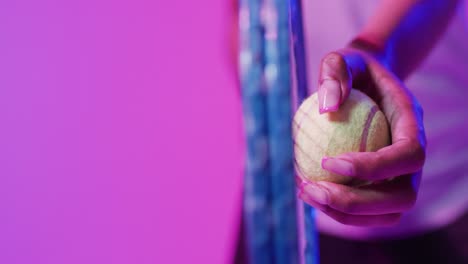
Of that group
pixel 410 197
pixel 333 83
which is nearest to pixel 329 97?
pixel 333 83

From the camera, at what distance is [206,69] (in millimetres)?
642

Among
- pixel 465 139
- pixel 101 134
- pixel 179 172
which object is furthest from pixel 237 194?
pixel 465 139

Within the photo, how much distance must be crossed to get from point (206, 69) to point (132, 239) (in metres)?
0.24

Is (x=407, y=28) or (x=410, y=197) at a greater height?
(x=407, y=28)

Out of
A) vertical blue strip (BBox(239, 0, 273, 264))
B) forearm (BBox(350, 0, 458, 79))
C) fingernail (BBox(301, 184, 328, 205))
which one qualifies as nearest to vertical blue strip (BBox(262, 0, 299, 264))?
vertical blue strip (BBox(239, 0, 273, 264))

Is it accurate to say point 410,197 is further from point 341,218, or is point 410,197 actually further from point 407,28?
point 407,28

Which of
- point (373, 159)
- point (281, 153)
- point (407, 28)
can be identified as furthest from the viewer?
point (407, 28)

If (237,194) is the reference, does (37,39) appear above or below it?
above

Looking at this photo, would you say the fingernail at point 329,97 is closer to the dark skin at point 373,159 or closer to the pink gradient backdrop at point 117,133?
the dark skin at point 373,159

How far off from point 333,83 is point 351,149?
0.15ft

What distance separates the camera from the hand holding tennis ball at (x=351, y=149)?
1.08ft

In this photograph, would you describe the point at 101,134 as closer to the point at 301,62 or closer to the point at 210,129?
the point at 210,129

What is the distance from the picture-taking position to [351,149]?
0.34 metres

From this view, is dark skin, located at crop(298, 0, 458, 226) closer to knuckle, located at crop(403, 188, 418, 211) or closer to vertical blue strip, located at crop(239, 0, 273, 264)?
knuckle, located at crop(403, 188, 418, 211)
